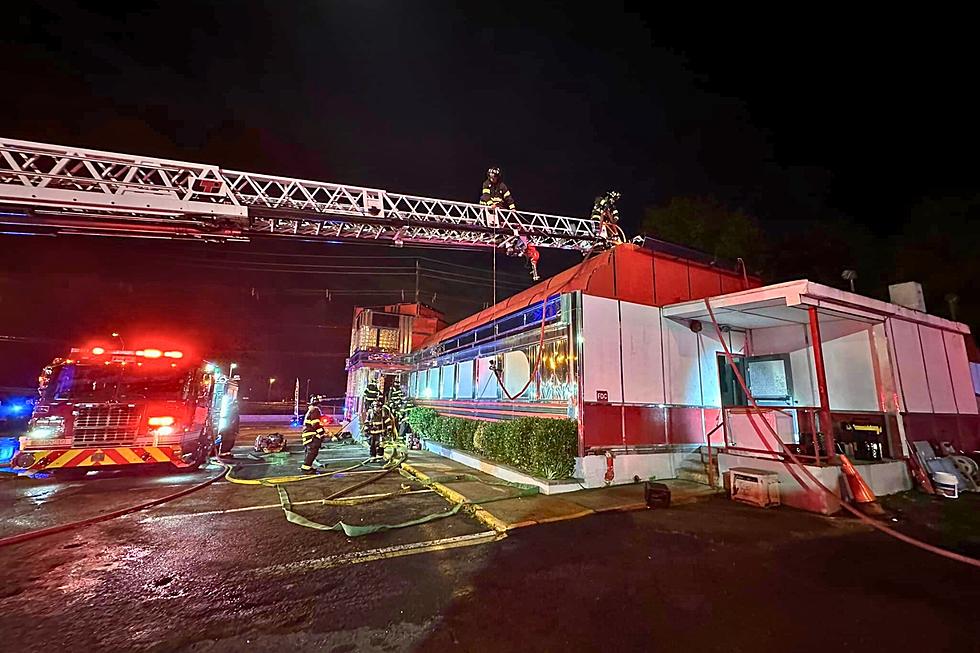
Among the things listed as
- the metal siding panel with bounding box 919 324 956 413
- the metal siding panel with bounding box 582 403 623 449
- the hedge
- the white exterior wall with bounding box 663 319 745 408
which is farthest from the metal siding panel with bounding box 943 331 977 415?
the hedge

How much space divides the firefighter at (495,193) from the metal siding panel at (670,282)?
14.7 feet

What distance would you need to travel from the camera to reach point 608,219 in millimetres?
12773

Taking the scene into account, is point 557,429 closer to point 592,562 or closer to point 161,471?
point 592,562

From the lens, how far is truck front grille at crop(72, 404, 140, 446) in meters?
8.04

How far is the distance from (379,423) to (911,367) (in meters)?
13.6

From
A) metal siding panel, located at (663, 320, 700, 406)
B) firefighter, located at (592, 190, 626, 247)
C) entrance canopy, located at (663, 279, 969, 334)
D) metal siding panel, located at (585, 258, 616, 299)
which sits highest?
firefighter, located at (592, 190, 626, 247)

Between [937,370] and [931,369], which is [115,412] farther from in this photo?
[937,370]

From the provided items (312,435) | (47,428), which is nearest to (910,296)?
(312,435)

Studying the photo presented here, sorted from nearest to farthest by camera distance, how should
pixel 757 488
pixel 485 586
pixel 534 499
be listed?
pixel 485 586
pixel 757 488
pixel 534 499

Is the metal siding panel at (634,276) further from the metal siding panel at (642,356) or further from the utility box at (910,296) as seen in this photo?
the utility box at (910,296)

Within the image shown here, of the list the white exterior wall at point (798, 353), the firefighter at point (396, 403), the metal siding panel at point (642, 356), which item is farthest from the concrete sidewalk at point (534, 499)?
the white exterior wall at point (798, 353)

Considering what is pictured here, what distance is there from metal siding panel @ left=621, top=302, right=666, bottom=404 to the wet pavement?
3.31 metres

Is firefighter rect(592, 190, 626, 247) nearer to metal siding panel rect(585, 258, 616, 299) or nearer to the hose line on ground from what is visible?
metal siding panel rect(585, 258, 616, 299)

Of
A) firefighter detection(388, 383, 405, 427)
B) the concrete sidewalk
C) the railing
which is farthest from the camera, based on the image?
firefighter detection(388, 383, 405, 427)
